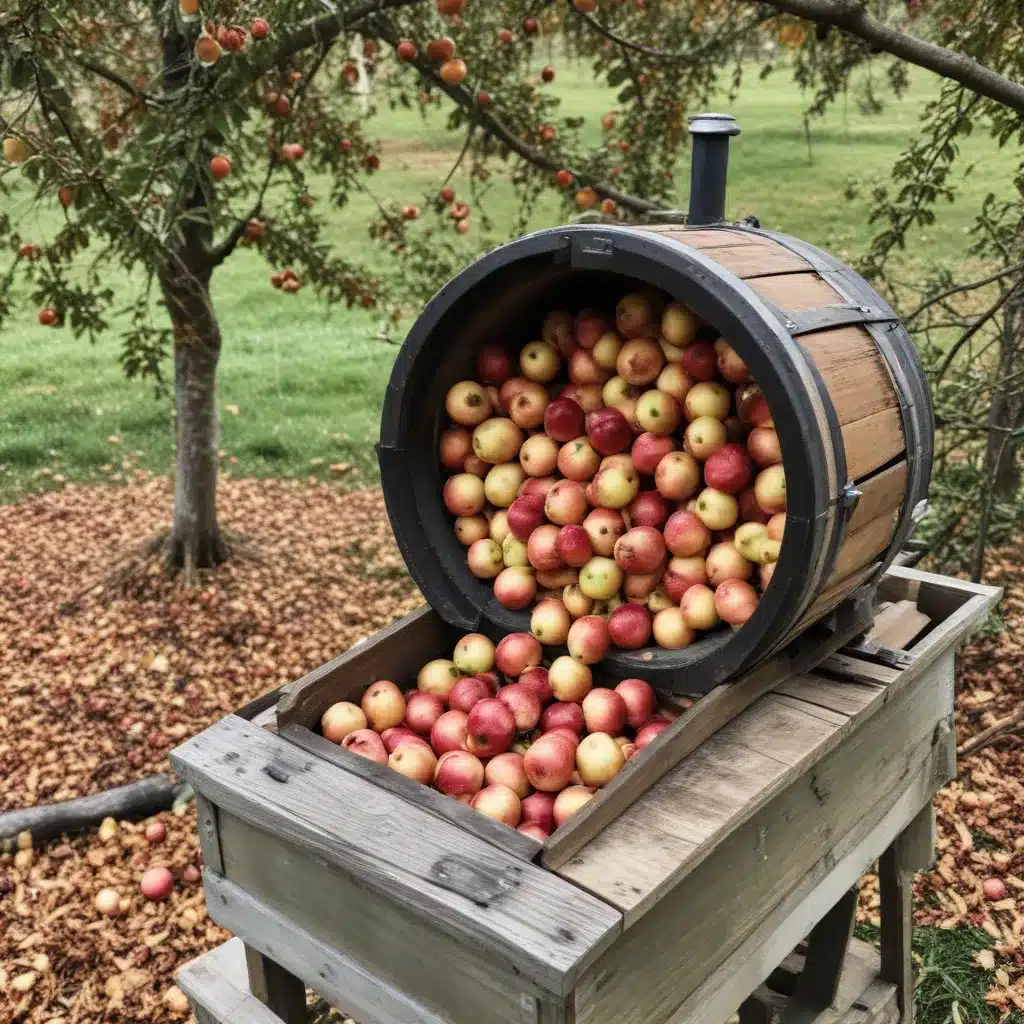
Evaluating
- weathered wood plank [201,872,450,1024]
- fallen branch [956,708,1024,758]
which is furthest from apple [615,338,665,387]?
fallen branch [956,708,1024,758]

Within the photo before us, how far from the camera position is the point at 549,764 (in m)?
1.80

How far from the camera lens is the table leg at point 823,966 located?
264cm

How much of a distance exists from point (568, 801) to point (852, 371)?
893mm

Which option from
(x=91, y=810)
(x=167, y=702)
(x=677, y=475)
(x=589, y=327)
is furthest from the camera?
(x=167, y=702)

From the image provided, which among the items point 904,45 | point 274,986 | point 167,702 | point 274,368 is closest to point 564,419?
point 274,986

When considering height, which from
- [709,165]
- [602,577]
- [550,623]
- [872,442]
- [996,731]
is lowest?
[996,731]

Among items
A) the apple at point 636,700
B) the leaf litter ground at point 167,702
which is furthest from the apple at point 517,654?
the leaf litter ground at point 167,702

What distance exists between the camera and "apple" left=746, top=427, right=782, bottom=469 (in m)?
1.86

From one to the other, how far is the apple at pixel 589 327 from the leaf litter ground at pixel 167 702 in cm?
202

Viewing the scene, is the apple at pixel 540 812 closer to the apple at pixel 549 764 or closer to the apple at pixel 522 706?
the apple at pixel 549 764

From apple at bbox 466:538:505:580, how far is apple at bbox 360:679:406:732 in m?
0.35

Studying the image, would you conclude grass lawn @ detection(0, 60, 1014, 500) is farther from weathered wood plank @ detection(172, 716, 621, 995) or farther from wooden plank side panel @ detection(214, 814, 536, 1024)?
wooden plank side panel @ detection(214, 814, 536, 1024)

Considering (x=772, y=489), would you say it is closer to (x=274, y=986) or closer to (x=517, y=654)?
(x=517, y=654)

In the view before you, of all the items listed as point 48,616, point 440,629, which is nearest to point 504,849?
point 440,629
